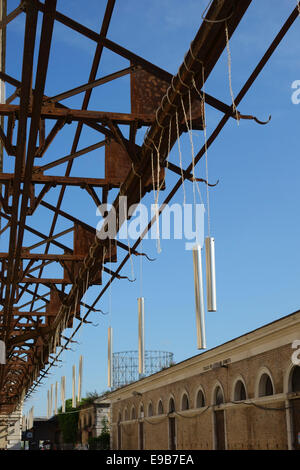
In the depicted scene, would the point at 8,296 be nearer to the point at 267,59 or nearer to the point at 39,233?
the point at 39,233

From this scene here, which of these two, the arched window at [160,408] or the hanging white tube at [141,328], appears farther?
the arched window at [160,408]

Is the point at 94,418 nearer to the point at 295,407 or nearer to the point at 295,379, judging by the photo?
the point at 295,379

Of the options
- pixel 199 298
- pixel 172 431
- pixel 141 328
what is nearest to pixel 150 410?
pixel 172 431

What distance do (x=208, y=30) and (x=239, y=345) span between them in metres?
22.8

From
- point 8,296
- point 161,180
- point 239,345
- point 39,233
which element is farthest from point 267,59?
point 239,345

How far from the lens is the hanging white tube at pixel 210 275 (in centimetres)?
Result: 616

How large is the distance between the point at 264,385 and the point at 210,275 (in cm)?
2115

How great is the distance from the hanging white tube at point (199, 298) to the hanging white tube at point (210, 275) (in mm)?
324

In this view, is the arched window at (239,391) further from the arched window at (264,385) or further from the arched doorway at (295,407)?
the arched doorway at (295,407)

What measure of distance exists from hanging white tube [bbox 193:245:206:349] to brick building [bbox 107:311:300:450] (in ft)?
56.1

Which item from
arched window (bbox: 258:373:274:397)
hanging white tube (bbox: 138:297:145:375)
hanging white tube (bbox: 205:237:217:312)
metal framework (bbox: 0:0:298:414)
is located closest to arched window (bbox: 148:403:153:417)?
arched window (bbox: 258:373:274:397)

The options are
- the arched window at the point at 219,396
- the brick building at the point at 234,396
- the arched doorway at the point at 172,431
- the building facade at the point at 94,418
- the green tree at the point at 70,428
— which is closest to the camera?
Answer: the brick building at the point at 234,396

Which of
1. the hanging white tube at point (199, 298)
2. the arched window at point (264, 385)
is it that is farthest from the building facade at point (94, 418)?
the hanging white tube at point (199, 298)

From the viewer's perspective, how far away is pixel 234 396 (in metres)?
28.6
